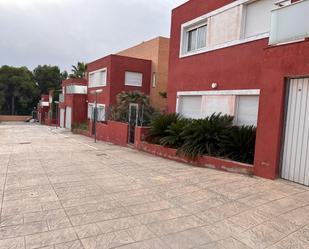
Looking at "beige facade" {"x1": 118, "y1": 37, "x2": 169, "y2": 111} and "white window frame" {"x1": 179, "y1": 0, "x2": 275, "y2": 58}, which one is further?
"beige facade" {"x1": 118, "y1": 37, "x2": 169, "y2": 111}

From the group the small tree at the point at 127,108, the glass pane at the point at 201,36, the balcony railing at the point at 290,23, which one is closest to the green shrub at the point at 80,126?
the small tree at the point at 127,108

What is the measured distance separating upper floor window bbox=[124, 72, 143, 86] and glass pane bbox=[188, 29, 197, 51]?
38.9ft

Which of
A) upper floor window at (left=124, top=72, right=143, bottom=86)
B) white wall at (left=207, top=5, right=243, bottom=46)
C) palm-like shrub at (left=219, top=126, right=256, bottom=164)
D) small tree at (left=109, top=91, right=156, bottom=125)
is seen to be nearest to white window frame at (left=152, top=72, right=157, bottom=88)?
upper floor window at (left=124, top=72, right=143, bottom=86)

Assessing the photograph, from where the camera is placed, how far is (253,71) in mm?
9898

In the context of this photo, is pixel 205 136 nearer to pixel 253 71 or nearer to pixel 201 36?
pixel 253 71

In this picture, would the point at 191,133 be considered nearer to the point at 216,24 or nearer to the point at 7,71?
the point at 216,24

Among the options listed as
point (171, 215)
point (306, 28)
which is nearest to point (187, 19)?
point (306, 28)

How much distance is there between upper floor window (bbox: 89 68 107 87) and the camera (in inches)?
1034

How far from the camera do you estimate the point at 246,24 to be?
34.3 ft

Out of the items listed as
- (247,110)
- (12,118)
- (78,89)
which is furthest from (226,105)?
(12,118)

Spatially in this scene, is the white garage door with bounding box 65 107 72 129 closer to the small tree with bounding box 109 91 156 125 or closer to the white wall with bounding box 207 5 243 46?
the small tree with bounding box 109 91 156 125

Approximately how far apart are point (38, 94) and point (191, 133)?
5876cm

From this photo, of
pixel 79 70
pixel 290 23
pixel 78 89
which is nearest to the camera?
pixel 290 23

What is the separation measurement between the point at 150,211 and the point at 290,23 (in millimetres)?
5343
